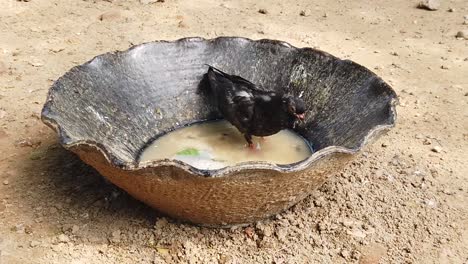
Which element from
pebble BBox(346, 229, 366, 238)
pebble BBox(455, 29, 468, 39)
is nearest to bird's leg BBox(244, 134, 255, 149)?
pebble BBox(346, 229, 366, 238)

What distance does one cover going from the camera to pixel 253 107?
3.27 metres

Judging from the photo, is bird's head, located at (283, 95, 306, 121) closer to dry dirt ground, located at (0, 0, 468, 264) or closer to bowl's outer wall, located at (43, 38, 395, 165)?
bowl's outer wall, located at (43, 38, 395, 165)

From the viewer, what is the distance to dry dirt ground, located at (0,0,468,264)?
2.92 meters

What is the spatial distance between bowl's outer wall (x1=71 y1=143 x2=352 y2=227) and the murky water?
0.42m

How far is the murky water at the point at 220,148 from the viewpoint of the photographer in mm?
3309

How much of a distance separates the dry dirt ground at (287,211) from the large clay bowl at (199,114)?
19 centimetres

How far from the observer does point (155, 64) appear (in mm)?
3801

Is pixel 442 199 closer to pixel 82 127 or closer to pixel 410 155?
pixel 410 155

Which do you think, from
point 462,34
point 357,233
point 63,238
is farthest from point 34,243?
point 462,34

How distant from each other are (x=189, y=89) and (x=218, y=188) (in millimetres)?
1488

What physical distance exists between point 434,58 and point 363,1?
4.97 ft

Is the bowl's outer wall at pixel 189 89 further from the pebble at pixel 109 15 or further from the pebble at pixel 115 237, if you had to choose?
the pebble at pixel 109 15

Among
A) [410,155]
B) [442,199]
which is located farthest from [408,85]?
[442,199]

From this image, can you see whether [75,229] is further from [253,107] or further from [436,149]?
[436,149]
